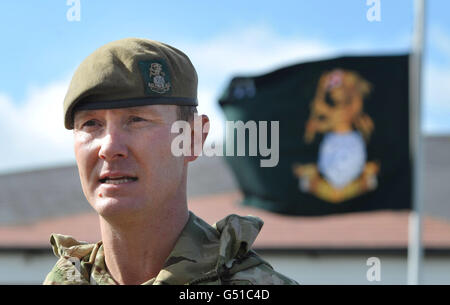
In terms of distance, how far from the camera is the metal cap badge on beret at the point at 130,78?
2404 mm

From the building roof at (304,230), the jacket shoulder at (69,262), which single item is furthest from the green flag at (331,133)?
the jacket shoulder at (69,262)

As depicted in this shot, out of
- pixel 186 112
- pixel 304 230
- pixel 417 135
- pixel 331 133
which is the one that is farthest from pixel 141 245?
pixel 304 230

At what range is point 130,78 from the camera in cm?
243

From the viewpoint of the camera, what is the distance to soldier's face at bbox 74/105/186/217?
236 centimetres

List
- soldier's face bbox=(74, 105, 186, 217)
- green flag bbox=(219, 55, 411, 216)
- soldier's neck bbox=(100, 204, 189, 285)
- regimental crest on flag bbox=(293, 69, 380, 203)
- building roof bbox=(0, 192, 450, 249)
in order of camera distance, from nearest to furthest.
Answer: soldier's face bbox=(74, 105, 186, 217) → soldier's neck bbox=(100, 204, 189, 285) → green flag bbox=(219, 55, 411, 216) → regimental crest on flag bbox=(293, 69, 380, 203) → building roof bbox=(0, 192, 450, 249)

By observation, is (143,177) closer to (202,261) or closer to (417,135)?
(202,261)

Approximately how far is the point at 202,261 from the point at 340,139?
29.0ft

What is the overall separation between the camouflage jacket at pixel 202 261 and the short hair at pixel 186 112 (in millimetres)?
369

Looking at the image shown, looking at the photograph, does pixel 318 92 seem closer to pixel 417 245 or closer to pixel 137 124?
pixel 417 245

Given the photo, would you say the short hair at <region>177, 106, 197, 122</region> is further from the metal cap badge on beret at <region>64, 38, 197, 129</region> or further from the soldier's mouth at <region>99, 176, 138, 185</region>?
the soldier's mouth at <region>99, 176, 138, 185</region>

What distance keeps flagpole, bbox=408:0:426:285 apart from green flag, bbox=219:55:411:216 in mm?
226

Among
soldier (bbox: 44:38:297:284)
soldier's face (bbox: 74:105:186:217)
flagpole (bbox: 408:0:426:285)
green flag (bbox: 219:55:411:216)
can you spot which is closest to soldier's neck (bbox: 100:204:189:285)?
soldier (bbox: 44:38:297:284)

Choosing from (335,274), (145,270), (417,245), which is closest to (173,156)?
(145,270)

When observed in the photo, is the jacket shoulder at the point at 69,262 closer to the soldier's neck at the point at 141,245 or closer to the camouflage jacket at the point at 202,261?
the camouflage jacket at the point at 202,261
